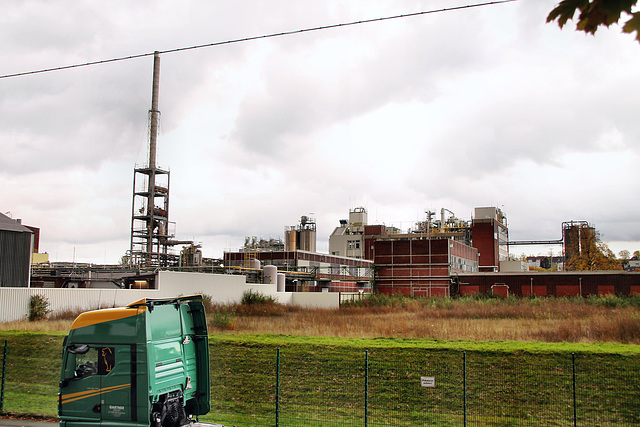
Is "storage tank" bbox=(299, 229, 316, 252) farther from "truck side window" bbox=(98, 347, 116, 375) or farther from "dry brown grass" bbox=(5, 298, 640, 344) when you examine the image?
"truck side window" bbox=(98, 347, 116, 375)

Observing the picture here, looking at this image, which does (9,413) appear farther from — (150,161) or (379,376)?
(150,161)

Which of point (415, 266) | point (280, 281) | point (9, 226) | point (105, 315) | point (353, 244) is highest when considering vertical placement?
point (353, 244)

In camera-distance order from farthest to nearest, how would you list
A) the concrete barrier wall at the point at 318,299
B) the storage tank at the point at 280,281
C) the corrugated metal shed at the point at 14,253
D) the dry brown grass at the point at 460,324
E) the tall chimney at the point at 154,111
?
the tall chimney at the point at 154,111, the storage tank at the point at 280,281, the concrete barrier wall at the point at 318,299, the corrugated metal shed at the point at 14,253, the dry brown grass at the point at 460,324

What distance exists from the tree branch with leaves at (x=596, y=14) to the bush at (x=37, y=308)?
34.8m

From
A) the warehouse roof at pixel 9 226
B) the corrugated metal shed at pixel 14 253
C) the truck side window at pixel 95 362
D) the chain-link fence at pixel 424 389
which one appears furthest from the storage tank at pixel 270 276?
the truck side window at pixel 95 362

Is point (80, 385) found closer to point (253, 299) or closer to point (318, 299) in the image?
point (253, 299)

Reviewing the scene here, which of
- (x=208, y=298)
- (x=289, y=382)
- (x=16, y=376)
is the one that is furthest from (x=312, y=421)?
(x=208, y=298)

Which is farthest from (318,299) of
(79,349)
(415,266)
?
(79,349)

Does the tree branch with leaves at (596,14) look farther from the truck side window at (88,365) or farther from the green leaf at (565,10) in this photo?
the truck side window at (88,365)

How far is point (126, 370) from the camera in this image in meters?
9.34

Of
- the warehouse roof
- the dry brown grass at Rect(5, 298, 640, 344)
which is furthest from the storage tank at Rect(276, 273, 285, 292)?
the warehouse roof

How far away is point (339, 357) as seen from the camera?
16719 mm

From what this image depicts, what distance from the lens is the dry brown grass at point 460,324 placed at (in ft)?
81.4

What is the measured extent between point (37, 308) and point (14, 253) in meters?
8.23
